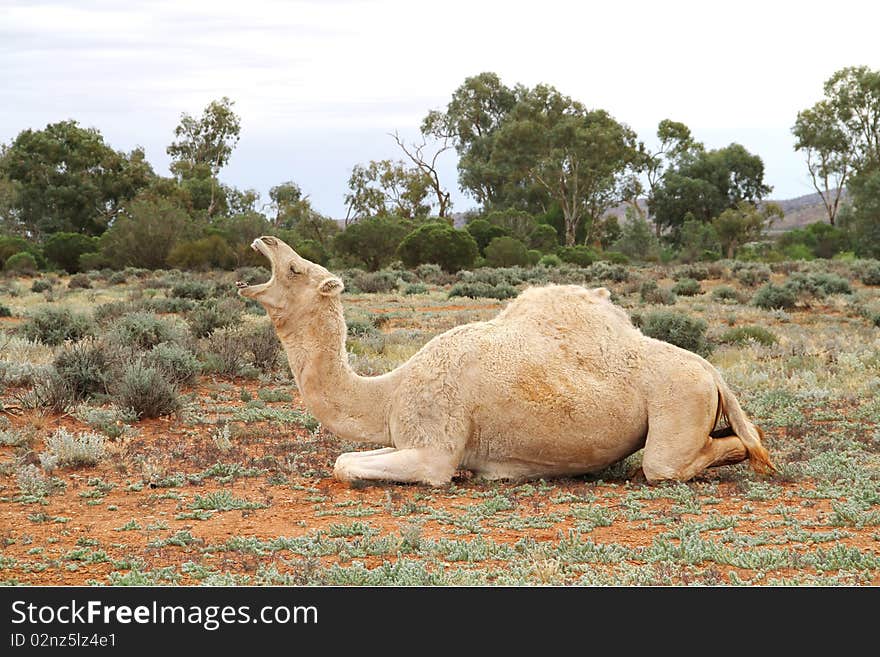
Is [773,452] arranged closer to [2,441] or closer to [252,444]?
[252,444]

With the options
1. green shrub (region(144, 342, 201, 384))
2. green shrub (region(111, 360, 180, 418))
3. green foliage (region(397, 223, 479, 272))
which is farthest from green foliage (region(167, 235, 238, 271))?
green shrub (region(111, 360, 180, 418))

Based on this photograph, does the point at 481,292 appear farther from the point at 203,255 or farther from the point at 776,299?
the point at 203,255

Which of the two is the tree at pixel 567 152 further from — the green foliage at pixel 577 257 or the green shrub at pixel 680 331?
the green shrub at pixel 680 331

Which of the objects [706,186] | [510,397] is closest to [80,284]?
[510,397]

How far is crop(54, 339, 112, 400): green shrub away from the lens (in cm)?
1165

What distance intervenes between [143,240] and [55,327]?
97.7ft

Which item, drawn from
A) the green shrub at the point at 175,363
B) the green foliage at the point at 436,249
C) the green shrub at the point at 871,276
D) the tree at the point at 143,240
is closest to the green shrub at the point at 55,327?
the green shrub at the point at 175,363

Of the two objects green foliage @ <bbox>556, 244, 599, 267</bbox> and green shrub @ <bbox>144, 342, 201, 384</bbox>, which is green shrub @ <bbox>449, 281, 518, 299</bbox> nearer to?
green shrub @ <bbox>144, 342, 201, 384</bbox>

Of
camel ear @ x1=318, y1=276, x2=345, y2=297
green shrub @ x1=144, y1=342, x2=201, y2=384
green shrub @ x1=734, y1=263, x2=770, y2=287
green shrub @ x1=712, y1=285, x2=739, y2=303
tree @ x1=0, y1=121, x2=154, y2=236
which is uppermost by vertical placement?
tree @ x1=0, y1=121, x2=154, y2=236

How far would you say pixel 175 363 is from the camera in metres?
12.7

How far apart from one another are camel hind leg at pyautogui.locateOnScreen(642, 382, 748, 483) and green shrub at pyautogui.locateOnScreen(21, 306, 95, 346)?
11238 mm

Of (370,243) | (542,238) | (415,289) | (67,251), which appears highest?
(67,251)

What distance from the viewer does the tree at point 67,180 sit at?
222 feet
